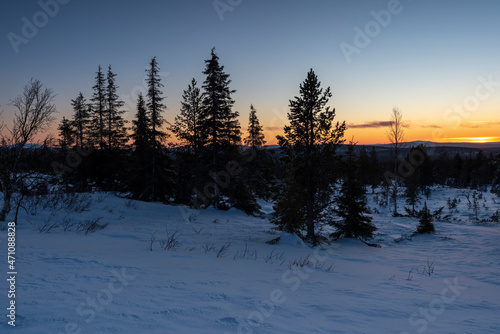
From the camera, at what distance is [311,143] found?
14.3 meters

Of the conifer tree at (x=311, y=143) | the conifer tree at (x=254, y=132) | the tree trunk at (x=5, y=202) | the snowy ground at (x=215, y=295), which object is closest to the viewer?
the snowy ground at (x=215, y=295)

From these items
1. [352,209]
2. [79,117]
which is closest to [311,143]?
[352,209]

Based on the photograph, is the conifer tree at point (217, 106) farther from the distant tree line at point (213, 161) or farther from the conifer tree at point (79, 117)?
the conifer tree at point (79, 117)

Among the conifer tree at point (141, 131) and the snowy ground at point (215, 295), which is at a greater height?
the conifer tree at point (141, 131)

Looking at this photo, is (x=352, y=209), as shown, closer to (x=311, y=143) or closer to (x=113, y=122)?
(x=311, y=143)

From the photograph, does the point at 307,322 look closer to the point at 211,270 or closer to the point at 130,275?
the point at 211,270

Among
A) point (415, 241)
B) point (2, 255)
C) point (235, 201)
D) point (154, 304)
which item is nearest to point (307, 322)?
point (154, 304)

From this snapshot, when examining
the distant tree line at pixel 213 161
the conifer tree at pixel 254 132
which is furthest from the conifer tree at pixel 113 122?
the conifer tree at pixel 254 132

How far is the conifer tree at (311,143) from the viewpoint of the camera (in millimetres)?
13875

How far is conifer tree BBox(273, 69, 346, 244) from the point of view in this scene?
1388 cm

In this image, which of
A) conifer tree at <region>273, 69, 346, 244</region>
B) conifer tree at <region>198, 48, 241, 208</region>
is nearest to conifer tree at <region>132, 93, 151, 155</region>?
conifer tree at <region>198, 48, 241, 208</region>

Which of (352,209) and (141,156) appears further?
(141,156)

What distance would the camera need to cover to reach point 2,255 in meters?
4.90

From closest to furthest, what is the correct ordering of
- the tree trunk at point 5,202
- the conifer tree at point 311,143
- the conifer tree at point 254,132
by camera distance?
1. the tree trunk at point 5,202
2. the conifer tree at point 311,143
3. the conifer tree at point 254,132
